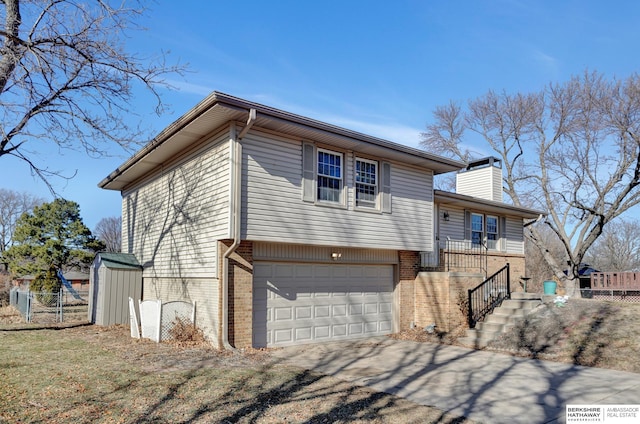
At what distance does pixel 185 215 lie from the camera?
12039 millimetres

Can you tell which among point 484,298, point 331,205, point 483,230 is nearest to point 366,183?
point 331,205

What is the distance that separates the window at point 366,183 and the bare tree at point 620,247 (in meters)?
43.9

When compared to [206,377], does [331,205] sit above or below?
above

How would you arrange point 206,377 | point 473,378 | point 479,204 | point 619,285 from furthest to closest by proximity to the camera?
point 619,285, point 479,204, point 473,378, point 206,377

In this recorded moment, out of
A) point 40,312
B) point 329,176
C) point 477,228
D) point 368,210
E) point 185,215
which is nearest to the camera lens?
point 329,176

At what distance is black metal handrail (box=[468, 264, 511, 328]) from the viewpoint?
42.2 feet

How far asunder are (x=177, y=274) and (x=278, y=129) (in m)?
4.85

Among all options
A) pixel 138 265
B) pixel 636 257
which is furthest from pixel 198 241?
pixel 636 257

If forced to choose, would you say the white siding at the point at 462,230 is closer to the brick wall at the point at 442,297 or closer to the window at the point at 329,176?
the brick wall at the point at 442,297

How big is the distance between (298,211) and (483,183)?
1249 cm

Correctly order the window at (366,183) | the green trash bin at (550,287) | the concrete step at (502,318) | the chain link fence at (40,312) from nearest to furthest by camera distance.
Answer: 1. the window at (366,183)
2. the concrete step at (502,318)
3. the green trash bin at (550,287)
4. the chain link fence at (40,312)

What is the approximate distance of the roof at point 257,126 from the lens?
947cm

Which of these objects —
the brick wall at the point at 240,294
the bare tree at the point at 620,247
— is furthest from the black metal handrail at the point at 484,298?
the bare tree at the point at 620,247

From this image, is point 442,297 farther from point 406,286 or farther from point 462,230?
point 462,230
